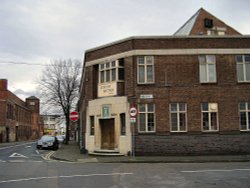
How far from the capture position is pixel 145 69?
896 inches

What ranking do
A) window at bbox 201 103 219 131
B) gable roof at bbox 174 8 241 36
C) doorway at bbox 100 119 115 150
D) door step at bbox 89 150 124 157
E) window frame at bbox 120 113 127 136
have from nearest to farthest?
door step at bbox 89 150 124 157 < window at bbox 201 103 219 131 < window frame at bbox 120 113 127 136 < doorway at bbox 100 119 115 150 < gable roof at bbox 174 8 241 36

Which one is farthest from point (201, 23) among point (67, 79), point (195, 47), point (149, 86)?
point (67, 79)

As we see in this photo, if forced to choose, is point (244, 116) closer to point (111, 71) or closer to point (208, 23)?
point (111, 71)

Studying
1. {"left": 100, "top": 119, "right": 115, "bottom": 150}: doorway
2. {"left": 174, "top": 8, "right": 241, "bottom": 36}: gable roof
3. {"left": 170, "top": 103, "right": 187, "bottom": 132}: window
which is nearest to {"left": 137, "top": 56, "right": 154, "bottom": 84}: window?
{"left": 170, "top": 103, "right": 187, "bottom": 132}: window

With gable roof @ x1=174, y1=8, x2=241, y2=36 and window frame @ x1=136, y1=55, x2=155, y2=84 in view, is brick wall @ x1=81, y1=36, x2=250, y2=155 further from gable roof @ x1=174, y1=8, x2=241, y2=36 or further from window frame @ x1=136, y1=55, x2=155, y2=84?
gable roof @ x1=174, y1=8, x2=241, y2=36

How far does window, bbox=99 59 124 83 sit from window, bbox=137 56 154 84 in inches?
53.7

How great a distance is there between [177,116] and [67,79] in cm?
2742

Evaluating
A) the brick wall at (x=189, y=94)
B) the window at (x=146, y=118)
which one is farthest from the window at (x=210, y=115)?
the window at (x=146, y=118)

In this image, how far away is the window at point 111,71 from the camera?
922 inches

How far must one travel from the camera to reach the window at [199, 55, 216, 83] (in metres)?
22.7

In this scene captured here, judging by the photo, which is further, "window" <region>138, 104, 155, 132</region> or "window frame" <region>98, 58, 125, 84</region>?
"window frame" <region>98, 58, 125, 84</region>

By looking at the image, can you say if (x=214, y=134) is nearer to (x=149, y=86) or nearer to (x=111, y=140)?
(x=149, y=86)

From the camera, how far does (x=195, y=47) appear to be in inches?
896

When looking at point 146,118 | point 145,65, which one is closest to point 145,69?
point 145,65
